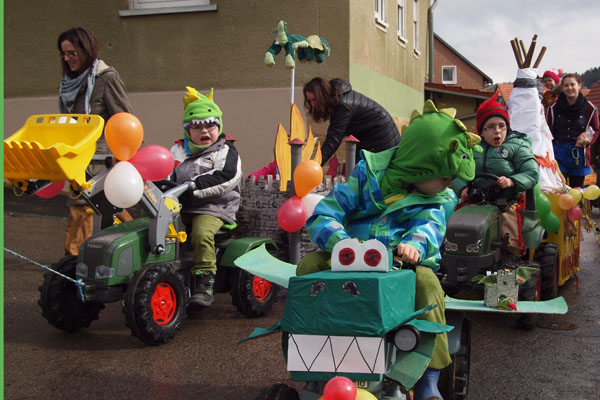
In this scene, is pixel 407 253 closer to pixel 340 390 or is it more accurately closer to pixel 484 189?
pixel 340 390

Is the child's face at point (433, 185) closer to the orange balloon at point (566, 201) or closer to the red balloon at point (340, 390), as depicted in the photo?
the red balloon at point (340, 390)

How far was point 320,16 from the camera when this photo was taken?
33.9ft

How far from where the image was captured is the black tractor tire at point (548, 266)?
5375 mm

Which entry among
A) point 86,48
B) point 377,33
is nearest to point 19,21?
point 377,33

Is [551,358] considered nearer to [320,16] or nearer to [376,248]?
[376,248]

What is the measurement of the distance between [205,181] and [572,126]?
497cm

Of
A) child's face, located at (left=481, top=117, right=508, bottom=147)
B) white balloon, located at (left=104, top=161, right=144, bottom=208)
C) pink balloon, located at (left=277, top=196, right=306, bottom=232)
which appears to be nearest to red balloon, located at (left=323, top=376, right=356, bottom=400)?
white balloon, located at (left=104, top=161, right=144, bottom=208)

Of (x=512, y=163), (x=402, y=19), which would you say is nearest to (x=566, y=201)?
(x=512, y=163)

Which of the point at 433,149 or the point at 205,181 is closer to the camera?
the point at 433,149

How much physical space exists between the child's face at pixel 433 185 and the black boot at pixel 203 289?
7.27 ft

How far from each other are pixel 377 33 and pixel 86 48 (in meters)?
7.66

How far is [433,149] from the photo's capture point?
2.92 metres

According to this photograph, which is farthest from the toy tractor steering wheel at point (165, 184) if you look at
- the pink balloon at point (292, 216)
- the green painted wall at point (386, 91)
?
the green painted wall at point (386, 91)

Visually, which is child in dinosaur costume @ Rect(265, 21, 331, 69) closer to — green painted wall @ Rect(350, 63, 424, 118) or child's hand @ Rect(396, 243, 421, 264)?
green painted wall @ Rect(350, 63, 424, 118)
